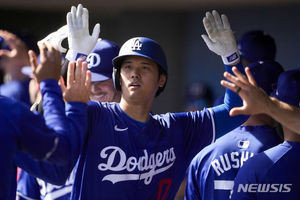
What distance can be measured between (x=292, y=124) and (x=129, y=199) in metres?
1.02

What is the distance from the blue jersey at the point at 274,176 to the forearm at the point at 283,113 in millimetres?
443

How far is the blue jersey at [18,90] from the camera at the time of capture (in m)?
6.29

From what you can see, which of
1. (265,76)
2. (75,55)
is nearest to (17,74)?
(265,76)

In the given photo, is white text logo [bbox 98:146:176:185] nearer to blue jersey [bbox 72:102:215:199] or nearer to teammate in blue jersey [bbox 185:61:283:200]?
blue jersey [bbox 72:102:215:199]

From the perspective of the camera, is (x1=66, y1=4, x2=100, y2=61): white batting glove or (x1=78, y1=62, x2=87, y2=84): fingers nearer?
(x1=78, y1=62, x2=87, y2=84): fingers

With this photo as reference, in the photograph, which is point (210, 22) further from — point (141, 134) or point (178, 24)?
point (178, 24)

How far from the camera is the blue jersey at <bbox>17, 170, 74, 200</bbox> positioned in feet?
12.6

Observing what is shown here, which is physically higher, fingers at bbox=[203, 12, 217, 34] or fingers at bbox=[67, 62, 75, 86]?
fingers at bbox=[203, 12, 217, 34]

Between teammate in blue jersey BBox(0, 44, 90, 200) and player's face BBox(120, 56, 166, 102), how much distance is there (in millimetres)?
438

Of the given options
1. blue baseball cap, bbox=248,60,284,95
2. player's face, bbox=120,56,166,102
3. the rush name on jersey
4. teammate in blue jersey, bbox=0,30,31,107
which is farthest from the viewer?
teammate in blue jersey, bbox=0,30,31,107

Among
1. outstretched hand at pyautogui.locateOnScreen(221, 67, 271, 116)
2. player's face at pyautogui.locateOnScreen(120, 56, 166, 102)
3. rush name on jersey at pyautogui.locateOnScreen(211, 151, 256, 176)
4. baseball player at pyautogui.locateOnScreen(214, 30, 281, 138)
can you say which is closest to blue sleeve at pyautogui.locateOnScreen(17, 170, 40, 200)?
player's face at pyautogui.locateOnScreen(120, 56, 166, 102)

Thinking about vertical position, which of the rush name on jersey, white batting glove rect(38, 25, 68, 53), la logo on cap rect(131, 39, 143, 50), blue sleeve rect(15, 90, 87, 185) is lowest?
the rush name on jersey

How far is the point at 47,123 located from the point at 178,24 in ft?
23.0

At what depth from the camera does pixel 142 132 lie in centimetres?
340
